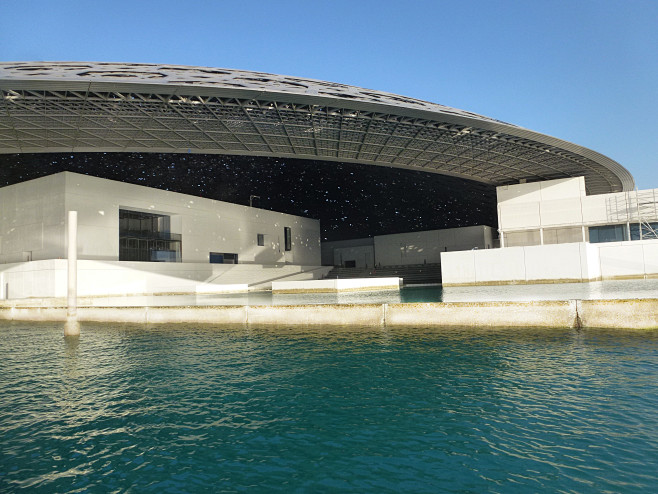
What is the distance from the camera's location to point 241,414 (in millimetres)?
5719

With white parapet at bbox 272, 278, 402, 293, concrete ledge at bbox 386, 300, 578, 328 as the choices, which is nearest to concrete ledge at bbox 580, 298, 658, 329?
concrete ledge at bbox 386, 300, 578, 328

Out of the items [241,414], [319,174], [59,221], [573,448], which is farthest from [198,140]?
[573,448]

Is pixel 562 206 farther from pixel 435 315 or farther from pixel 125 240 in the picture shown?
pixel 125 240

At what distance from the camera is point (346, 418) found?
5.42 metres

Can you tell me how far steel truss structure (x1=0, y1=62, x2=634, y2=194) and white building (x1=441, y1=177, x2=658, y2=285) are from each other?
332 cm

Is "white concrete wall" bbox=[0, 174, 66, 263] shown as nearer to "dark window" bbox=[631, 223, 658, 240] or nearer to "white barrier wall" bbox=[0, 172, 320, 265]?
"white barrier wall" bbox=[0, 172, 320, 265]

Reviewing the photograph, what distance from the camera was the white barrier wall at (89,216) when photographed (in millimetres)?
31641

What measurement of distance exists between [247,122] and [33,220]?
17.1m

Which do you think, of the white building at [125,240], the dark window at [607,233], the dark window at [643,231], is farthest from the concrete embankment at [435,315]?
the dark window at [643,231]

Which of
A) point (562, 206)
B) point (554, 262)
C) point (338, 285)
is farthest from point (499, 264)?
point (338, 285)

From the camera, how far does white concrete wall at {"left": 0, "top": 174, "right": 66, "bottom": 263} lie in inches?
1238

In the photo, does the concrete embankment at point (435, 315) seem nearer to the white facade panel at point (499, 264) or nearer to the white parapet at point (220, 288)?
the white parapet at point (220, 288)

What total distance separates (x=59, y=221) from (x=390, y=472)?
111 ft

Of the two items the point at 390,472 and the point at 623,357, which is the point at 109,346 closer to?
the point at 390,472
